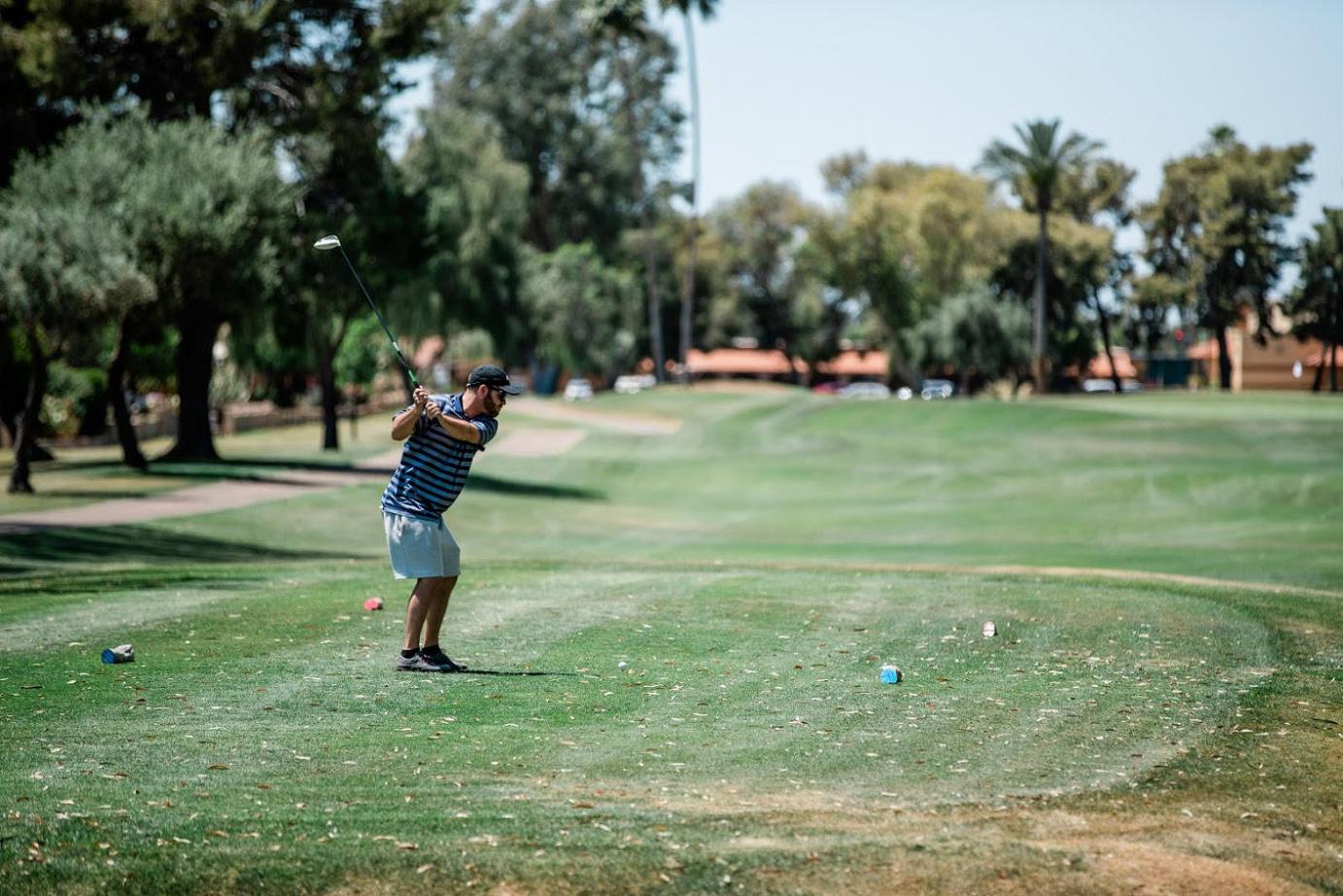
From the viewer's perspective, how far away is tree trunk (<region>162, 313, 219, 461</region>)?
147 feet

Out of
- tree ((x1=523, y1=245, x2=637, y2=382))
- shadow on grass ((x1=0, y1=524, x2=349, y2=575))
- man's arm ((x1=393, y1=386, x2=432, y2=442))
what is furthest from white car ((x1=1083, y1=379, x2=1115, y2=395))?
man's arm ((x1=393, y1=386, x2=432, y2=442))

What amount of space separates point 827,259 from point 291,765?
3946 inches

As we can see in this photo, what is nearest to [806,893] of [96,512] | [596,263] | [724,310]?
[96,512]

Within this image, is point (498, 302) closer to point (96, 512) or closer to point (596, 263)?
point (596, 263)

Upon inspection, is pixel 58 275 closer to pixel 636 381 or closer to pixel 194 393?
pixel 194 393

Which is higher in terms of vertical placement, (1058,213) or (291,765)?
(1058,213)

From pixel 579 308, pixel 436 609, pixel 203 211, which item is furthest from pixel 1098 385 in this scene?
pixel 436 609

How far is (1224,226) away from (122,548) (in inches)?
3301

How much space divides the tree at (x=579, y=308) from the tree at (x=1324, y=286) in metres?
41.8

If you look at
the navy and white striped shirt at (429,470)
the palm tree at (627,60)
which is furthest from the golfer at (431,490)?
the palm tree at (627,60)

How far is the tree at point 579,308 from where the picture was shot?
3750 inches

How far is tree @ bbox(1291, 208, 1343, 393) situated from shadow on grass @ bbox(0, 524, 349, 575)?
8207 cm

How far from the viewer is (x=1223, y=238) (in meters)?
98.1

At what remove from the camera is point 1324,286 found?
97.9 metres
